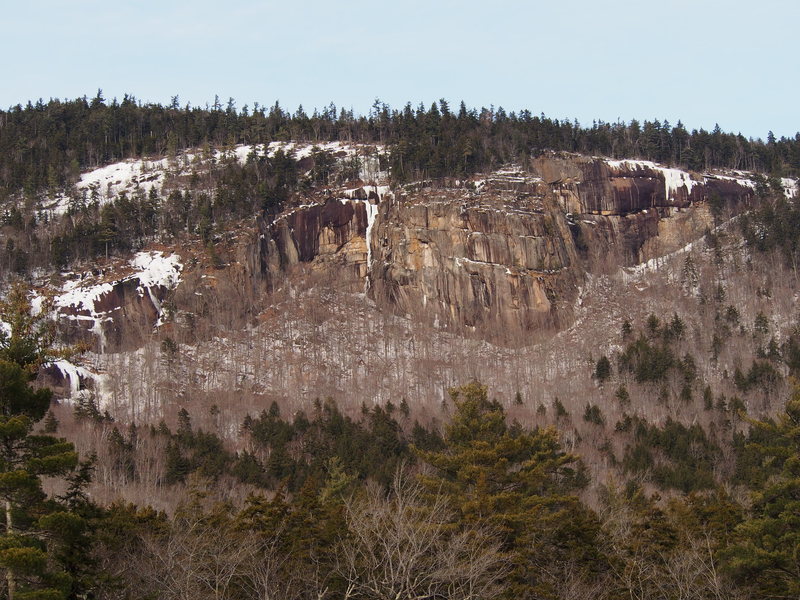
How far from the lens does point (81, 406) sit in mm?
81125

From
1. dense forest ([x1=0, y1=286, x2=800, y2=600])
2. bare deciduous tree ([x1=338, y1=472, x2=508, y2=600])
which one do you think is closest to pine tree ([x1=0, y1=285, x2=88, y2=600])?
dense forest ([x1=0, y1=286, x2=800, y2=600])

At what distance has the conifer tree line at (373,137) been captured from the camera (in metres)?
131

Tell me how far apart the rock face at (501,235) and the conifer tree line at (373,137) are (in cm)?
665

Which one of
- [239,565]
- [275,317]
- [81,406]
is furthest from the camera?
[275,317]

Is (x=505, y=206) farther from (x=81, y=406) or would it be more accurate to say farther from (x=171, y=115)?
(x=171, y=115)

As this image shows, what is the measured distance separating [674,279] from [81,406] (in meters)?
74.3

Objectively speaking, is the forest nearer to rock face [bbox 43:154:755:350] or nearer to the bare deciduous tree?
the bare deciduous tree

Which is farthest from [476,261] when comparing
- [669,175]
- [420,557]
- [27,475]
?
[27,475]

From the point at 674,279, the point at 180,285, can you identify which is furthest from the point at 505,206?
the point at 180,285

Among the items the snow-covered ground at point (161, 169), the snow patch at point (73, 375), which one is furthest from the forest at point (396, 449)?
the snow patch at point (73, 375)

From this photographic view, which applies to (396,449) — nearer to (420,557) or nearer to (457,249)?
Result: (420,557)

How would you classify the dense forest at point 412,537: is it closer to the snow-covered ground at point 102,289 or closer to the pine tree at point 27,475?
the pine tree at point 27,475

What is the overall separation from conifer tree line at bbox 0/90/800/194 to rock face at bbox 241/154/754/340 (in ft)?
21.8

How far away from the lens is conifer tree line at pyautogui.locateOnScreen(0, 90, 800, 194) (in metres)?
131
